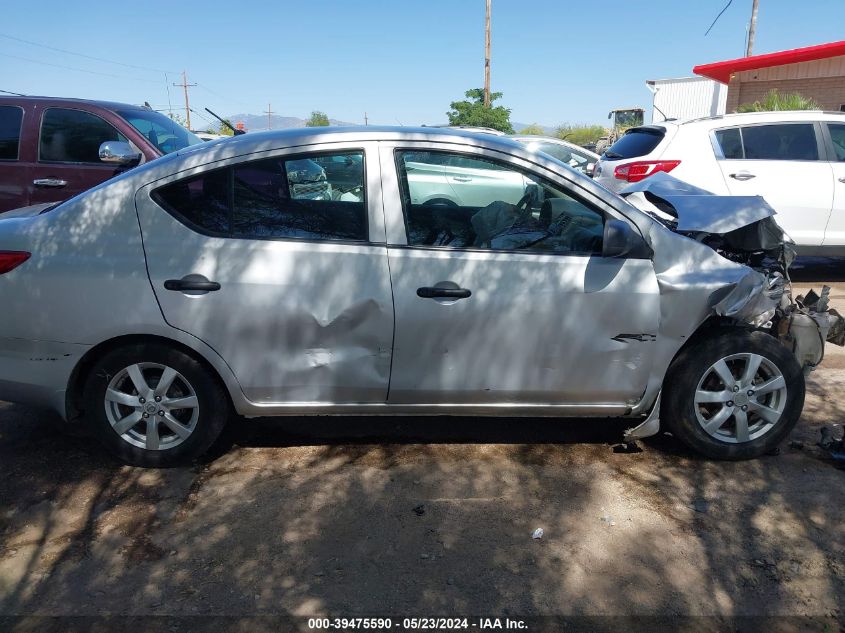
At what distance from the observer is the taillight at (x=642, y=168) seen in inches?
303

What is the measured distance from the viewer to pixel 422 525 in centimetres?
327

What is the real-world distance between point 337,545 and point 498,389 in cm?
111

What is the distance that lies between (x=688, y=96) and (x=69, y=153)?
29.6 metres

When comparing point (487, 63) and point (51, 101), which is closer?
point (51, 101)

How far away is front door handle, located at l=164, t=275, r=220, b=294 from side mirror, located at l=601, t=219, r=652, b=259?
6.23ft

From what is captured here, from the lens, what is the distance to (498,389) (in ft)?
12.0

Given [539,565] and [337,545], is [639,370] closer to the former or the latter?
[539,565]

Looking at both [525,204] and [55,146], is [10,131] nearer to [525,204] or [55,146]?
[55,146]

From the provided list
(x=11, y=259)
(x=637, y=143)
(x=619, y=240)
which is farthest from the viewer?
(x=637, y=143)

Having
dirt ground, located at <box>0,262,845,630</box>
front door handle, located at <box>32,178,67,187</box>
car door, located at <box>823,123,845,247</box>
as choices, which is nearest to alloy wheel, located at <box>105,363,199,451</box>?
dirt ground, located at <box>0,262,845,630</box>

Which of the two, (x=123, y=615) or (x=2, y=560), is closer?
(x=123, y=615)

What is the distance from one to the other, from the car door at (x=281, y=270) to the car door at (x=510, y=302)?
13 centimetres

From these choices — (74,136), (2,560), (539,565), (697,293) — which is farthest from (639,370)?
(74,136)

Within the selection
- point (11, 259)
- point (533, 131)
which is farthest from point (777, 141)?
point (533, 131)
